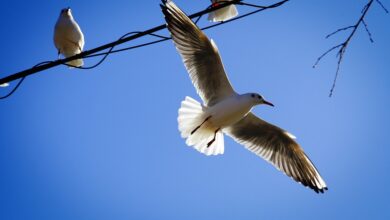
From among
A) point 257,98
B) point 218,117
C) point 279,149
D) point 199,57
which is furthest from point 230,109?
point 279,149

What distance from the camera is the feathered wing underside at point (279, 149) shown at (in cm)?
575

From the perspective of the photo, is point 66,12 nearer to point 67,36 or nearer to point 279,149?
point 67,36

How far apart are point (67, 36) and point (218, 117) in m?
2.11

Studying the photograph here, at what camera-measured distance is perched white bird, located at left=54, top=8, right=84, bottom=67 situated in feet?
20.5

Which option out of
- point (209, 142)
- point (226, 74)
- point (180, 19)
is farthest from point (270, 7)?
point (209, 142)

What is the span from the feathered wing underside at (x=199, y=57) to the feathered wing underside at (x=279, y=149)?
0.56 metres

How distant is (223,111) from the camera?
5117 mm

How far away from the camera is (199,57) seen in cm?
512

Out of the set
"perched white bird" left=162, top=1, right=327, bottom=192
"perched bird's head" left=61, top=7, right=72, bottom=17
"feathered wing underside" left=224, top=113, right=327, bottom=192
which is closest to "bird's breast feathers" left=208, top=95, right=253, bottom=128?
"perched white bird" left=162, top=1, right=327, bottom=192

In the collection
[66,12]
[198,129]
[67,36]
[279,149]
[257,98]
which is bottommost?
[279,149]

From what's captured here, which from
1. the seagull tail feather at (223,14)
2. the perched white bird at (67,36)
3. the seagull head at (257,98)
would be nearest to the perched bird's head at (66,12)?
the perched white bird at (67,36)

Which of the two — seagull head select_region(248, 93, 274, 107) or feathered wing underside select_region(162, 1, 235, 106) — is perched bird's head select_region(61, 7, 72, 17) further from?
seagull head select_region(248, 93, 274, 107)

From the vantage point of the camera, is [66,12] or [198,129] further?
[66,12]

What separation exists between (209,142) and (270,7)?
7.17 feet
